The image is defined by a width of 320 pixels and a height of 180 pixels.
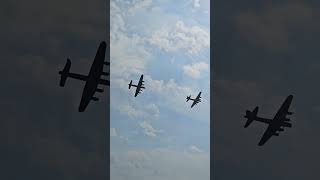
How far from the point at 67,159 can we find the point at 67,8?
22.5 feet

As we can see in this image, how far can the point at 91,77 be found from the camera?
2016 cm
